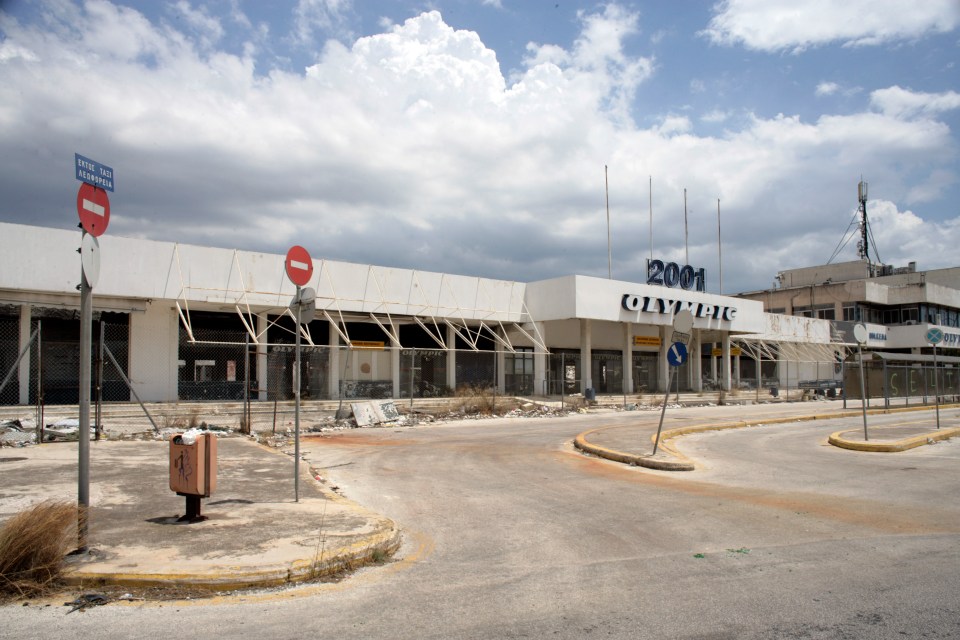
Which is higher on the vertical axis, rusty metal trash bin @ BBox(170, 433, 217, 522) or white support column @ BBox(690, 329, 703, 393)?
white support column @ BBox(690, 329, 703, 393)

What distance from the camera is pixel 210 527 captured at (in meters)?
7.06

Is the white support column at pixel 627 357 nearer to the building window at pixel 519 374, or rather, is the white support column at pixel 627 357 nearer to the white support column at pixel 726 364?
the building window at pixel 519 374

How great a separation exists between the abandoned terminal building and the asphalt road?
4.23 meters

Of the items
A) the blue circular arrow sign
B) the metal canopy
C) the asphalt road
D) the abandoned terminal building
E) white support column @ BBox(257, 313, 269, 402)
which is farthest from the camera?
the metal canopy

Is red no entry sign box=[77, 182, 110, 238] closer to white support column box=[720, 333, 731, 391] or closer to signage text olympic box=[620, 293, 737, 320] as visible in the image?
signage text olympic box=[620, 293, 737, 320]

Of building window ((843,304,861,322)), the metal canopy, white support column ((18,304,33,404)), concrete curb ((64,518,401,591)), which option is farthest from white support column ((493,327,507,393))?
building window ((843,304,861,322))

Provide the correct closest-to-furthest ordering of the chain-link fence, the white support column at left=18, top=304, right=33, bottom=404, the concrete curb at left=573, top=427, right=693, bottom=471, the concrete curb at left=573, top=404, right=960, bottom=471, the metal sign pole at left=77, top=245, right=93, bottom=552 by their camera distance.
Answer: the metal sign pole at left=77, top=245, right=93, bottom=552 < the concrete curb at left=573, top=427, right=693, bottom=471 < the concrete curb at left=573, top=404, right=960, bottom=471 < the white support column at left=18, top=304, right=33, bottom=404 < the chain-link fence

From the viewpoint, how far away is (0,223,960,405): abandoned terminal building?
22.1 meters

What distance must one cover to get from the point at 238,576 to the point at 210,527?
1775 mm

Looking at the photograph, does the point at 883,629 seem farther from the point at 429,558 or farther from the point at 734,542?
the point at 429,558

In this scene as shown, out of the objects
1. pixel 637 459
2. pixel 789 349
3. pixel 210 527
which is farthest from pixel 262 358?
pixel 789 349

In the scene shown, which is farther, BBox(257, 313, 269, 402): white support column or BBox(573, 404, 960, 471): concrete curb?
BBox(257, 313, 269, 402): white support column

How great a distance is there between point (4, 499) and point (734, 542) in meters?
8.32

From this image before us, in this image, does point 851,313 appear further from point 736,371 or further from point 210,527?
point 210,527
